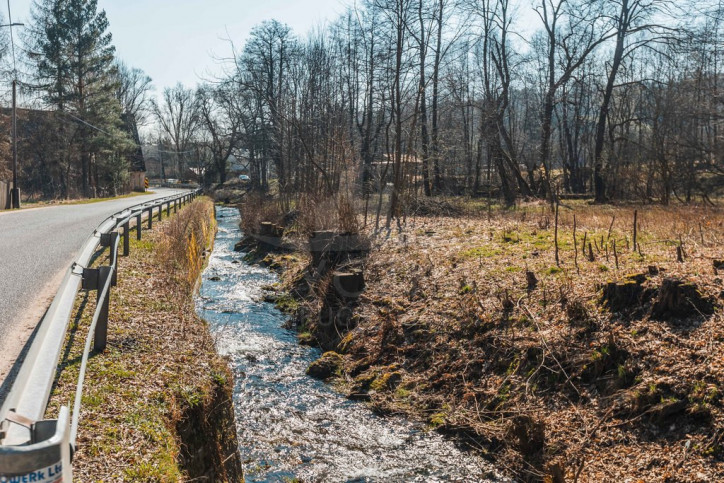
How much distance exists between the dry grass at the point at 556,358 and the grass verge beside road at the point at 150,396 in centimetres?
258

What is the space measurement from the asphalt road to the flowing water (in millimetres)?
2567

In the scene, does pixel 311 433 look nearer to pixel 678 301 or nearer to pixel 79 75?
pixel 678 301

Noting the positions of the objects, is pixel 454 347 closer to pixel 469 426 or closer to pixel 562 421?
pixel 469 426

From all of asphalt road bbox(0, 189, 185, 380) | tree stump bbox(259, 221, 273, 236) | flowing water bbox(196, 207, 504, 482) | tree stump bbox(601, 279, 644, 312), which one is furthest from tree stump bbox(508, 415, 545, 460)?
tree stump bbox(259, 221, 273, 236)

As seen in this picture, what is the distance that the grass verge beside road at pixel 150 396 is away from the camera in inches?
146

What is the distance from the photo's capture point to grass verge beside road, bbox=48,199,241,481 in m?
3.72

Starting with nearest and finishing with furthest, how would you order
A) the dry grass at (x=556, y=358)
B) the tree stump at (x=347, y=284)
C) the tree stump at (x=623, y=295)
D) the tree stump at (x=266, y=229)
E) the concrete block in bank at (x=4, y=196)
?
1. the dry grass at (x=556, y=358)
2. the tree stump at (x=623, y=295)
3. the tree stump at (x=347, y=284)
4. the tree stump at (x=266, y=229)
5. the concrete block in bank at (x=4, y=196)

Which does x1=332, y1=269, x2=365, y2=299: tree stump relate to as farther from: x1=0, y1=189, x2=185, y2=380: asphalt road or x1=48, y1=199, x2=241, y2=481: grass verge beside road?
x1=0, y1=189, x2=185, y2=380: asphalt road

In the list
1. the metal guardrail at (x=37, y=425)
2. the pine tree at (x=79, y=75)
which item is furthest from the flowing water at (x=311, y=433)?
the pine tree at (x=79, y=75)

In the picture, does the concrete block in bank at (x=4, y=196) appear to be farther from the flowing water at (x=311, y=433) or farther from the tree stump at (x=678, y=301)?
the tree stump at (x=678, y=301)

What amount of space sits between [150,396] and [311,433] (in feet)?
7.92

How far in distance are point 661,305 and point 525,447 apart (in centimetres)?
252

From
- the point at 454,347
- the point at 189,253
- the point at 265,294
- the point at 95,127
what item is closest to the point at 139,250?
the point at 189,253

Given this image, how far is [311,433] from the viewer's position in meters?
6.54
